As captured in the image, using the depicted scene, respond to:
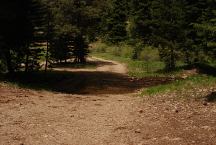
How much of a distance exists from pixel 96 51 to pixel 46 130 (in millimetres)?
62116

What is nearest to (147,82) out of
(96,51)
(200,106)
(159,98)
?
(159,98)

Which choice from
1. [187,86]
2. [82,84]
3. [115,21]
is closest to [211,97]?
[187,86]

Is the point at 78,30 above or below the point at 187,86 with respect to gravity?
above

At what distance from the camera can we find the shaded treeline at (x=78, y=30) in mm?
31109

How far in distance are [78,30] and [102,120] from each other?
134 ft

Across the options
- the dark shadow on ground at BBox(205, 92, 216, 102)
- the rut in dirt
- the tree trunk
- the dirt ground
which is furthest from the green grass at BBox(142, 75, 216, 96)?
the tree trunk

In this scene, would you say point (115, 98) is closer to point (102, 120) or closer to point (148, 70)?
point (102, 120)

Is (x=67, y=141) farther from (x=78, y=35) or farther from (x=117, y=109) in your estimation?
(x=78, y=35)

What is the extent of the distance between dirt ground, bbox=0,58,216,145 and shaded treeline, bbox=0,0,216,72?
4.35 m

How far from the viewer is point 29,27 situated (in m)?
32.2

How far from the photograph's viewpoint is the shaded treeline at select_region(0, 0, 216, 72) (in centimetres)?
3111

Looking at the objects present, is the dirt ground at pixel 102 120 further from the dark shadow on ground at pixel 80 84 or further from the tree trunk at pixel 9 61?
the tree trunk at pixel 9 61

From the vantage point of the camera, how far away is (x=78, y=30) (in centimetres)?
5644

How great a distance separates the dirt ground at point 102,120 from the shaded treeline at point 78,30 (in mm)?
4353
